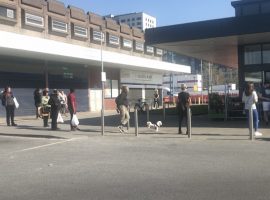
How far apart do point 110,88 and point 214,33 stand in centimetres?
2366

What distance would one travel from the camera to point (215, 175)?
907 centimetres

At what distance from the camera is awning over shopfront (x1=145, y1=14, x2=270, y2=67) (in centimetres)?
1931

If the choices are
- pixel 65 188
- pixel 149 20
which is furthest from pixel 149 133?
pixel 149 20

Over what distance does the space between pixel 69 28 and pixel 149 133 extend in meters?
22.6

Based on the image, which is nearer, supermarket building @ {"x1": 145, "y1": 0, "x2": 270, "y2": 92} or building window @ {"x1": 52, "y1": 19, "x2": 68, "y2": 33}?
supermarket building @ {"x1": 145, "y1": 0, "x2": 270, "y2": 92}

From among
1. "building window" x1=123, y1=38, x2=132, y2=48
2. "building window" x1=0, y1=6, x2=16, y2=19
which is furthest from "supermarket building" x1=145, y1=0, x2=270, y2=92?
"building window" x1=123, y1=38, x2=132, y2=48

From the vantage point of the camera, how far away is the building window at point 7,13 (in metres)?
30.3

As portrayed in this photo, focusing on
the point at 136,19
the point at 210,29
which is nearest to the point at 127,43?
the point at 210,29

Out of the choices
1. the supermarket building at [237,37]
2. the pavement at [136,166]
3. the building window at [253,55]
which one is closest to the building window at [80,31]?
the supermarket building at [237,37]

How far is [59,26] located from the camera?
36.7 m

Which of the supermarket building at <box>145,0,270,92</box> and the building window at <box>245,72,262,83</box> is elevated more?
the supermarket building at <box>145,0,270,92</box>

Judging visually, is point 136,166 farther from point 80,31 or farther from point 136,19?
point 136,19

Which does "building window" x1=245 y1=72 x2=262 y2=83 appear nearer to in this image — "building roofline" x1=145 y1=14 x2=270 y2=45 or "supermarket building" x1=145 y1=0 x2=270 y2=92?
"supermarket building" x1=145 y1=0 x2=270 y2=92

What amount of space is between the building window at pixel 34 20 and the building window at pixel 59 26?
159 cm
